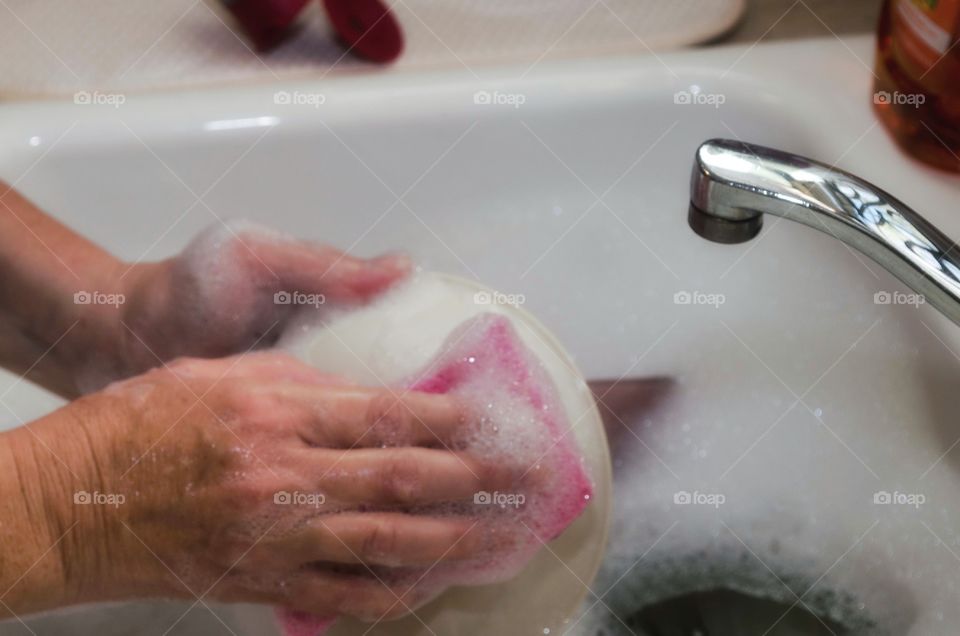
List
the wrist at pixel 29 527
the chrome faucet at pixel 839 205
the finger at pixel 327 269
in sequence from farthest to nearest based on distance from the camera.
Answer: the finger at pixel 327 269, the wrist at pixel 29 527, the chrome faucet at pixel 839 205

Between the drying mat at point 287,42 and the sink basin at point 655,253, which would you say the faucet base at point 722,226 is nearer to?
the sink basin at point 655,253

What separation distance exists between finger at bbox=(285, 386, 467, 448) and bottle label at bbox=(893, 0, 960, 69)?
46cm

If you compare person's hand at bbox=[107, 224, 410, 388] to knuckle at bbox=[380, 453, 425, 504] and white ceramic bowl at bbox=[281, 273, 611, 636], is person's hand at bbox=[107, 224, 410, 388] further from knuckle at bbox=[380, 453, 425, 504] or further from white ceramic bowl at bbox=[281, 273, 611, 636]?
knuckle at bbox=[380, 453, 425, 504]

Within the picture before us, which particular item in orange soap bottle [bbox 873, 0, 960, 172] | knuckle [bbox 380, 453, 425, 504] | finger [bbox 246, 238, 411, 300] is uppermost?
orange soap bottle [bbox 873, 0, 960, 172]

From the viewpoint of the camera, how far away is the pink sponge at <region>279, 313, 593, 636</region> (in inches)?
26.4

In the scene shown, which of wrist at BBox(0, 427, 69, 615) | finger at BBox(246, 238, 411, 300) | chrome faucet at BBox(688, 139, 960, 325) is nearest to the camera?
chrome faucet at BBox(688, 139, 960, 325)

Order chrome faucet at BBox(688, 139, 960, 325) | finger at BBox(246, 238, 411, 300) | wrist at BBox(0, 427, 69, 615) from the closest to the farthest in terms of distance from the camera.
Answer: chrome faucet at BBox(688, 139, 960, 325) → wrist at BBox(0, 427, 69, 615) → finger at BBox(246, 238, 411, 300)

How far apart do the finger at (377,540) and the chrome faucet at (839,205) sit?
0.32 m

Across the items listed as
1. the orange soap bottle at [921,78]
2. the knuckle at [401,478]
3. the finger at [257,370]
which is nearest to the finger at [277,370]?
the finger at [257,370]

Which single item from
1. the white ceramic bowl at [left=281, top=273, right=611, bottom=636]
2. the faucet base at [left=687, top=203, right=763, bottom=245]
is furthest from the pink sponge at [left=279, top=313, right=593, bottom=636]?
the faucet base at [left=687, top=203, right=763, bottom=245]

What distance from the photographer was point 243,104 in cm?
81

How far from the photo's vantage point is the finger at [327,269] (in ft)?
2.59

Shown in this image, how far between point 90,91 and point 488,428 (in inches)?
20.7

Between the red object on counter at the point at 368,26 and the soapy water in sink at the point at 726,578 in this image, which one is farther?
the red object on counter at the point at 368,26
